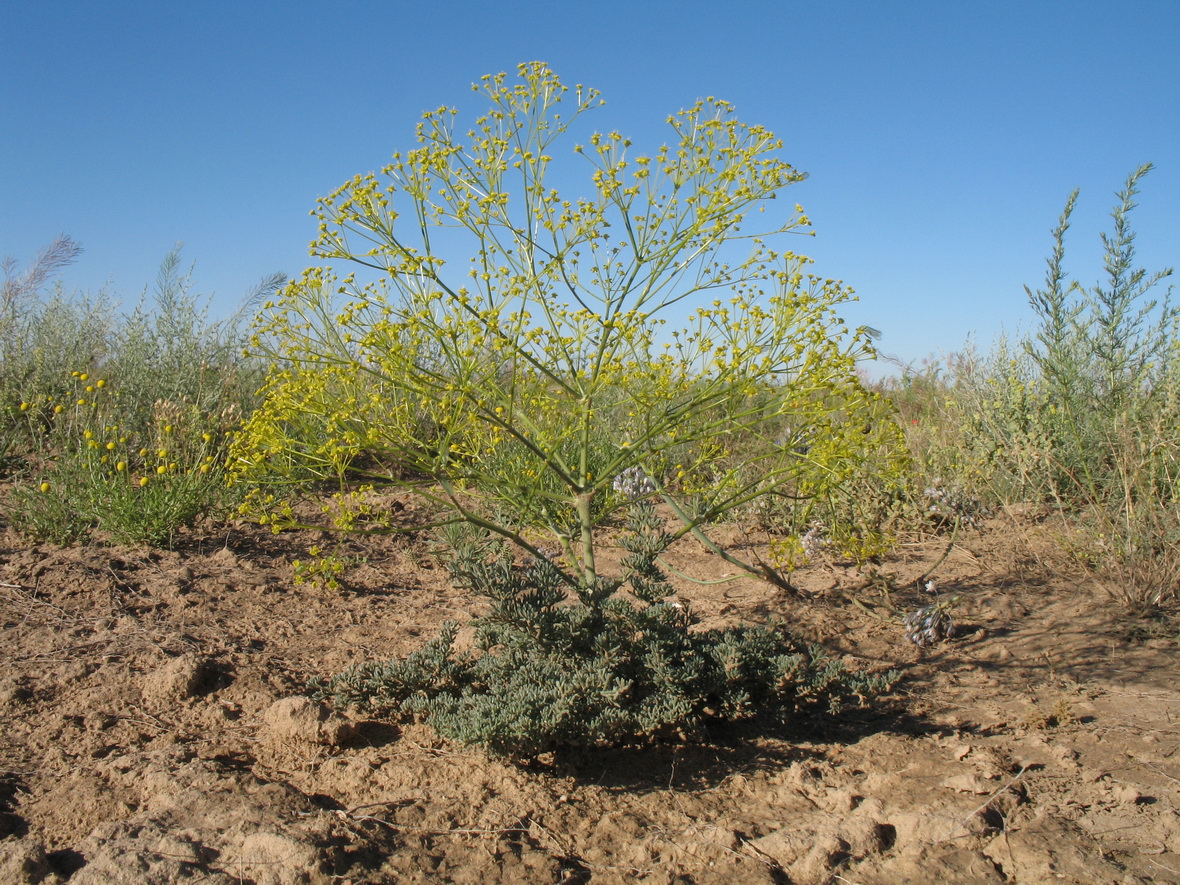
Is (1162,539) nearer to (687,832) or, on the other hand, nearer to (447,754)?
(687,832)

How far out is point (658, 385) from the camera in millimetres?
2895

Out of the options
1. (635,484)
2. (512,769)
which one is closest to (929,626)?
(512,769)

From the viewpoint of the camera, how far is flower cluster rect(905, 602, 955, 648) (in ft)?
11.9

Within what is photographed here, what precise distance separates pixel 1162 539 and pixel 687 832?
10.1 feet

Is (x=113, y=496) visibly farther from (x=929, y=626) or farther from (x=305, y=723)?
(x=929, y=626)

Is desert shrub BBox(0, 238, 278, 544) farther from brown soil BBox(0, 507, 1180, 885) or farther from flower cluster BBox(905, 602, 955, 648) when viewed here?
flower cluster BBox(905, 602, 955, 648)

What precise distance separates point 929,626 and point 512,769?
2.06 m

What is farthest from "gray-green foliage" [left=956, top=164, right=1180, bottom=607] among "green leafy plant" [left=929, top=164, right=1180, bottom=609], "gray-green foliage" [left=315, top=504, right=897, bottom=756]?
"gray-green foliage" [left=315, top=504, right=897, bottom=756]

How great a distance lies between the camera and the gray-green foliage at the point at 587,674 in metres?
2.38

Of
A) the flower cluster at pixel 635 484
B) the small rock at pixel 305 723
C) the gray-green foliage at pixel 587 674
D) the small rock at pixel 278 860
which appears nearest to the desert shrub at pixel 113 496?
the small rock at pixel 305 723

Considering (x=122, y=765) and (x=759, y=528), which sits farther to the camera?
(x=759, y=528)

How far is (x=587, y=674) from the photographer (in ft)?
7.97

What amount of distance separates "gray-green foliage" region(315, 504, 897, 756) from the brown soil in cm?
16

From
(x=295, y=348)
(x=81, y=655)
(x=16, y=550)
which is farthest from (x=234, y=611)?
(x=295, y=348)
